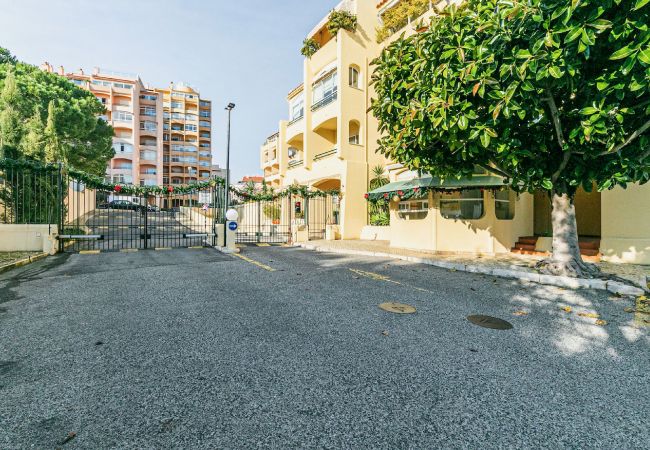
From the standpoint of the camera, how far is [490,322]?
473 cm

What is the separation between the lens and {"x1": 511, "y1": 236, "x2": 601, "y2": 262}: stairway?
10.4 metres

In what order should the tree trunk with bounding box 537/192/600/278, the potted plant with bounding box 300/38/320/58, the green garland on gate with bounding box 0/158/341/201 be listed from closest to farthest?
the tree trunk with bounding box 537/192/600/278
the green garland on gate with bounding box 0/158/341/201
the potted plant with bounding box 300/38/320/58

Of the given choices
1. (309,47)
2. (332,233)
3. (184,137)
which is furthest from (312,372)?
(184,137)

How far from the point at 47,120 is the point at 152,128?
164 ft

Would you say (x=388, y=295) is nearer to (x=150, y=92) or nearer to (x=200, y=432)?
(x=200, y=432)

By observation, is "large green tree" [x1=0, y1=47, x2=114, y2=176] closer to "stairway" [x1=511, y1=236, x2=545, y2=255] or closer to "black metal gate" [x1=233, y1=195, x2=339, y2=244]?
"black metal gate" [x1=233, y1=195, x2=339, y2=244]

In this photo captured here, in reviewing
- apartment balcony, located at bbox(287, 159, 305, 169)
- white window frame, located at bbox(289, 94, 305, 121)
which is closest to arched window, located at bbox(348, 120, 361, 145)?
apartment balcony, located at bbox(287, 159, 305, 169)

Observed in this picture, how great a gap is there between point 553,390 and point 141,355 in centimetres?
420

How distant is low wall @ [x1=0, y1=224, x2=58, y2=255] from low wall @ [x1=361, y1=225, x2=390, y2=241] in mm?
14740

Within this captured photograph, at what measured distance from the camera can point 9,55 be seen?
872 inches

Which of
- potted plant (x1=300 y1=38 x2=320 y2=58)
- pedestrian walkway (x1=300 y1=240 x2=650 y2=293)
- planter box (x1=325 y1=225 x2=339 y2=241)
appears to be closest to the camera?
pedestrian walkway (x1=300 y1=240 x2=650 y2=293)

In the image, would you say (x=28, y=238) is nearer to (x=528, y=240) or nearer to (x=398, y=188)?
(x=398, y=188)

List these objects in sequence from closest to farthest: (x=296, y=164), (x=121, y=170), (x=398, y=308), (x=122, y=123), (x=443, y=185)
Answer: (x=398, y=308), (x=443, y=185), (x=296, y=164), (x=122, y=123), (x=121, y=170)

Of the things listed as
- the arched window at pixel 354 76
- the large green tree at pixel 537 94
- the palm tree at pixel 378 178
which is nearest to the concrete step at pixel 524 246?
the large green tree at pixel 537 94
